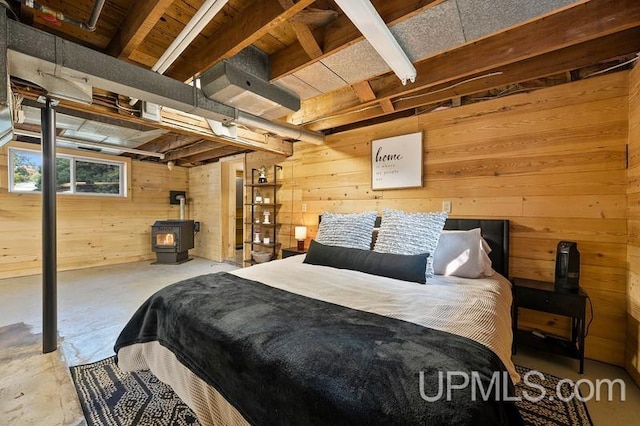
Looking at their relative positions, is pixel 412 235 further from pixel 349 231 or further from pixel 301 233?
pixel 301 233

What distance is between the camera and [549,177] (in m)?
2.33

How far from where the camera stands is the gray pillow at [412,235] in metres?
2.20

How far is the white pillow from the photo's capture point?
7.19 ft

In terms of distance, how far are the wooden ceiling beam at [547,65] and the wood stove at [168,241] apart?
17.1ft

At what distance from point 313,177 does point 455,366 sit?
11.0 feet

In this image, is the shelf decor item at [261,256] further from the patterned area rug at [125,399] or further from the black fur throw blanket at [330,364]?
the black fur throw blanket at [330,364]

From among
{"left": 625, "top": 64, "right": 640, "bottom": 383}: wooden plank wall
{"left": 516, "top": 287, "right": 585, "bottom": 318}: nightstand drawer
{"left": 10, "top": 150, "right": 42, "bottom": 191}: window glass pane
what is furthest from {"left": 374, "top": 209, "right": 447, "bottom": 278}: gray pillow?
{"left": 10, "top": 150, "right": 42, "bottom": 191}: window glass pane

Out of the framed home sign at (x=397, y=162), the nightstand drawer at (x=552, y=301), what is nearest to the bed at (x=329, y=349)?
the nightstand drawer at (x=552, y=301)

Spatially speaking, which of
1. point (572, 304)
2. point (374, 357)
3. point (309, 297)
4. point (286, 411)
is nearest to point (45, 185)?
point (309, 297)

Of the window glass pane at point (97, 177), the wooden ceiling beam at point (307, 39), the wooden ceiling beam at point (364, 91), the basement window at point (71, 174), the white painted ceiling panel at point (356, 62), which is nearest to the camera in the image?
the wooden ceiling beam at point (307, 39)

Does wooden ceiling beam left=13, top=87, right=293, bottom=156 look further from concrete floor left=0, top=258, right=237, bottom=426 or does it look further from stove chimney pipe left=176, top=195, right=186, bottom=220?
stove chimney pipe left=176, top=195, right=186, bottom=220

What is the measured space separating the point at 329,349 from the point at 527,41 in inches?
91.1

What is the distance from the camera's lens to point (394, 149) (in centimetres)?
319

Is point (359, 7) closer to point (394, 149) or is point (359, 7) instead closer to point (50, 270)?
point (394, 149)
